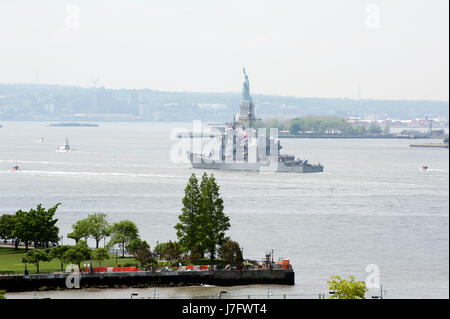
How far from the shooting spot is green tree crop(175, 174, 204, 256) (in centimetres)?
3281

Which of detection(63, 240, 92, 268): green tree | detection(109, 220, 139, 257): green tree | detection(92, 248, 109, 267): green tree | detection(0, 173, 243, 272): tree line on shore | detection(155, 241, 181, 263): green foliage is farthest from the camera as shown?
detection(109, 220, 139, 257): green tree

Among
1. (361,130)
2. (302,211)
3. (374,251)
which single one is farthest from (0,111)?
(374,251)

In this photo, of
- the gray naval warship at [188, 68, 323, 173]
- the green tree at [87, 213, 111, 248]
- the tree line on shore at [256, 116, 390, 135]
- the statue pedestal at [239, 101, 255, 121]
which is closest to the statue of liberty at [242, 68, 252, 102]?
the statue pedestal at [239, 101, 255, 121]

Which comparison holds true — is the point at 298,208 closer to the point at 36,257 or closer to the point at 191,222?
the point at 191,222

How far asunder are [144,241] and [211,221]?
272cm

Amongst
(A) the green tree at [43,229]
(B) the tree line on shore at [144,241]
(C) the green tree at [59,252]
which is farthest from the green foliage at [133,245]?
(C) the green tree at [59,252]

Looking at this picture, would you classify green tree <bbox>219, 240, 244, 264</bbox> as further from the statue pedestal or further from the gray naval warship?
the statue pedestal

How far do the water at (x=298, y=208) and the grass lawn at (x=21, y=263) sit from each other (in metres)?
2.30

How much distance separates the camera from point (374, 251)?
38.2 meters

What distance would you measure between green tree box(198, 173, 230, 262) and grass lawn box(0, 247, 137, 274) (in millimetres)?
2752

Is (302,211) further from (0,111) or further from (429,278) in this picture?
(0,111)

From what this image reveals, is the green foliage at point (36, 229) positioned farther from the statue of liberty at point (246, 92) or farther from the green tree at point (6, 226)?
the statue of liberty at point (246, 92)

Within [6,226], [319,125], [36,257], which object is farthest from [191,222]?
[319,125]

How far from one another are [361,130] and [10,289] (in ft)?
576
